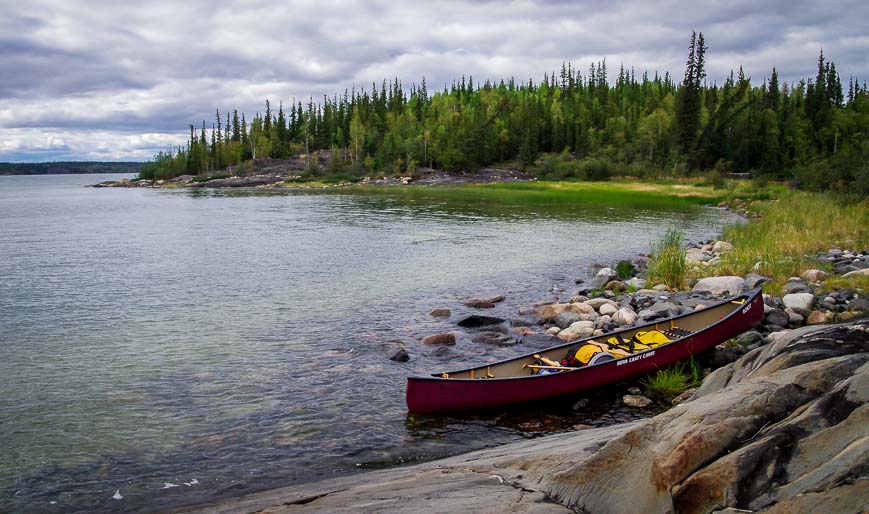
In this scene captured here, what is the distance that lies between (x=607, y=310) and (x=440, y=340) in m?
5.20

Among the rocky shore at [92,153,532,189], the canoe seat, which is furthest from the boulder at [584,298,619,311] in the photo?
the rocky shore at [92,153,532,189]

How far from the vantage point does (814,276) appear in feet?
62.6

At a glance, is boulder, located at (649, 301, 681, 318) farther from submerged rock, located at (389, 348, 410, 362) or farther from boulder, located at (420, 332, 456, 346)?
submerged rock, located at (389, 348, 410, 362)

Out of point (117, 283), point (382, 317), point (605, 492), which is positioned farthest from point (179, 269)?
point (605, 492)

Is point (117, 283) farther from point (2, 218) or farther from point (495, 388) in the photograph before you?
point (2, 218)

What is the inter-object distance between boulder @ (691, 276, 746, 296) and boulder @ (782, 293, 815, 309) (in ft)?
7.01

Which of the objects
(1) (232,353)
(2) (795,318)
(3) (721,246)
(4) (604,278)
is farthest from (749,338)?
(3) (721,246)

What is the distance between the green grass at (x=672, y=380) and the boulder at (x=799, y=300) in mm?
4708

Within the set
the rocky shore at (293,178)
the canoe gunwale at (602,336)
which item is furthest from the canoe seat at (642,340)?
the rocky shore at (293,178)

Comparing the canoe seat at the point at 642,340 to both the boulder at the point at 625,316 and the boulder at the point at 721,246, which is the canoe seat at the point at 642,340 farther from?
the boulder at the point at 721,246

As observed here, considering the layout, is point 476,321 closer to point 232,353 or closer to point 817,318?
point 232,353

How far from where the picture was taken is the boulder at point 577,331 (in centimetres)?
1665

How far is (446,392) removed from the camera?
11.6 metres

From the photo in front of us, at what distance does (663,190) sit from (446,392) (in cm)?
7561
